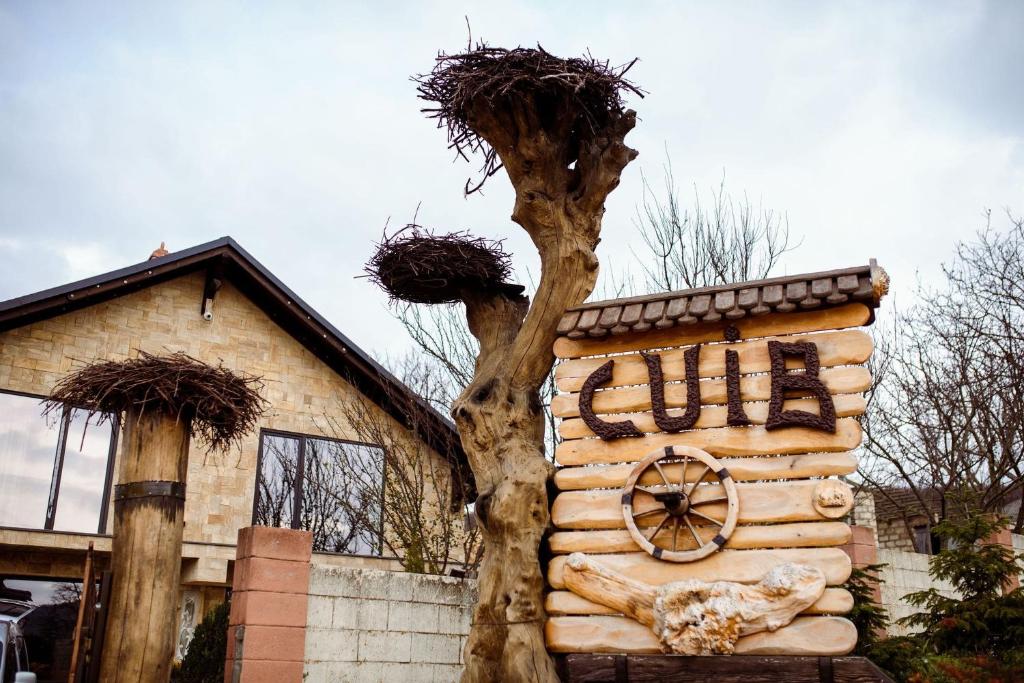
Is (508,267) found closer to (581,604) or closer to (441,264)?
(441,264)

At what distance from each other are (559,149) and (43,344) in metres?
9.00

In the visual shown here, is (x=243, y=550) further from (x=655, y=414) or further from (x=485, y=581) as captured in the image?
(x=655, y=414)

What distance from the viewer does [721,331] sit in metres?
6.95

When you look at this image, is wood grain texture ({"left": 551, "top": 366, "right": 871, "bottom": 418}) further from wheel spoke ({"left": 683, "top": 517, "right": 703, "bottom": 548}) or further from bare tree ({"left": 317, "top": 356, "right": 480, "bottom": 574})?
bare tree ({"left": 317, "top": 356, "right": 480, "bottom": 574})

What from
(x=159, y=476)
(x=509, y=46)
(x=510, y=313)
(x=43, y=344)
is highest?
(x=509, y=46)

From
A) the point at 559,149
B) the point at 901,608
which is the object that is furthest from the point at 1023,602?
the point at 559,149

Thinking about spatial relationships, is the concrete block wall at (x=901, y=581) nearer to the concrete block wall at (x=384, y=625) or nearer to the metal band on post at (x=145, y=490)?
the concrete block wall at (x=384, y=625)

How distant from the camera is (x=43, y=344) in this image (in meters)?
13.5

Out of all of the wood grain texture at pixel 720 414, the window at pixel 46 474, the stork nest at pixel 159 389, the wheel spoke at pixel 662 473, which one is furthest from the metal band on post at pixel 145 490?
the window at pixel 46 474

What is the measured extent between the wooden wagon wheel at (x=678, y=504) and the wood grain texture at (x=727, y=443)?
117 millimetres

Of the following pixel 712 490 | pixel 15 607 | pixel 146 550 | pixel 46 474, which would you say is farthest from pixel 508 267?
pixel 15 607

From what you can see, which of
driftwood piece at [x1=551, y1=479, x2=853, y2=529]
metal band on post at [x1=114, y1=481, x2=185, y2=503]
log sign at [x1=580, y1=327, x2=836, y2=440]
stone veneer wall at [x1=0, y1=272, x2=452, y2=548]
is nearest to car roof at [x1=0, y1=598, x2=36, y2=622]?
stone veneer wall at [x1=0, y1=272, x2=452, y2=548]

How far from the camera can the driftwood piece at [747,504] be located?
20.3 feet

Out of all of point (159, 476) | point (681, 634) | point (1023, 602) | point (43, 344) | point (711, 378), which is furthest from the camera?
point (43, 344)
